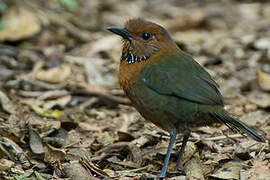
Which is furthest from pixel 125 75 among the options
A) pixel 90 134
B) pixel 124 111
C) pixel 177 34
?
pixel 177 34

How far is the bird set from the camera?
161 inches

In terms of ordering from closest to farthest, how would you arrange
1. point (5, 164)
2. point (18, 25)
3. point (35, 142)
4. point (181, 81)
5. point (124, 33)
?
point (5, 164) → point (181, 81) → point (35, 142) → point (124, 33) → point (18, 25)

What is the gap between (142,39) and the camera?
454cm

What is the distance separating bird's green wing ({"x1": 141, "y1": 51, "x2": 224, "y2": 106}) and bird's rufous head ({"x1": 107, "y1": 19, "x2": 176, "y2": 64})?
181mm

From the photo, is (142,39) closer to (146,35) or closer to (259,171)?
(146,35)

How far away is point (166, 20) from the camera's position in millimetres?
8398

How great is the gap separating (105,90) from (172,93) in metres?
2.03

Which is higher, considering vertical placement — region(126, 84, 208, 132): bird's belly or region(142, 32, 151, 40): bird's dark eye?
region(142, 32, 151, 40): bird's dark eye

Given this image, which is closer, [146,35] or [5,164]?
[5,164]

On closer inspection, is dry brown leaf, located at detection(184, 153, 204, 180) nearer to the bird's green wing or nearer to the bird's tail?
the bird's tail

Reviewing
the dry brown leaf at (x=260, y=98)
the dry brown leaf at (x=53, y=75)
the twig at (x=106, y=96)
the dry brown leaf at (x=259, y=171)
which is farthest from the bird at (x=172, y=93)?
the dry brown leaf at (x=53, y=75)

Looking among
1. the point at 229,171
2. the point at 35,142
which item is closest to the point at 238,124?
the point at 229,171

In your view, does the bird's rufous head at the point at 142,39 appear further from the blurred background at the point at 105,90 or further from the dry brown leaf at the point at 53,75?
the dry brown leaf at the point at 53,75

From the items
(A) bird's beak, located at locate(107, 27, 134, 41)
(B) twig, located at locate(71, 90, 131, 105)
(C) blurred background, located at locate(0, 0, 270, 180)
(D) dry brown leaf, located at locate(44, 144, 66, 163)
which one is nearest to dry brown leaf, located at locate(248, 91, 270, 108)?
(C) blurred background, located at locate(0, 0, 270, 180)
